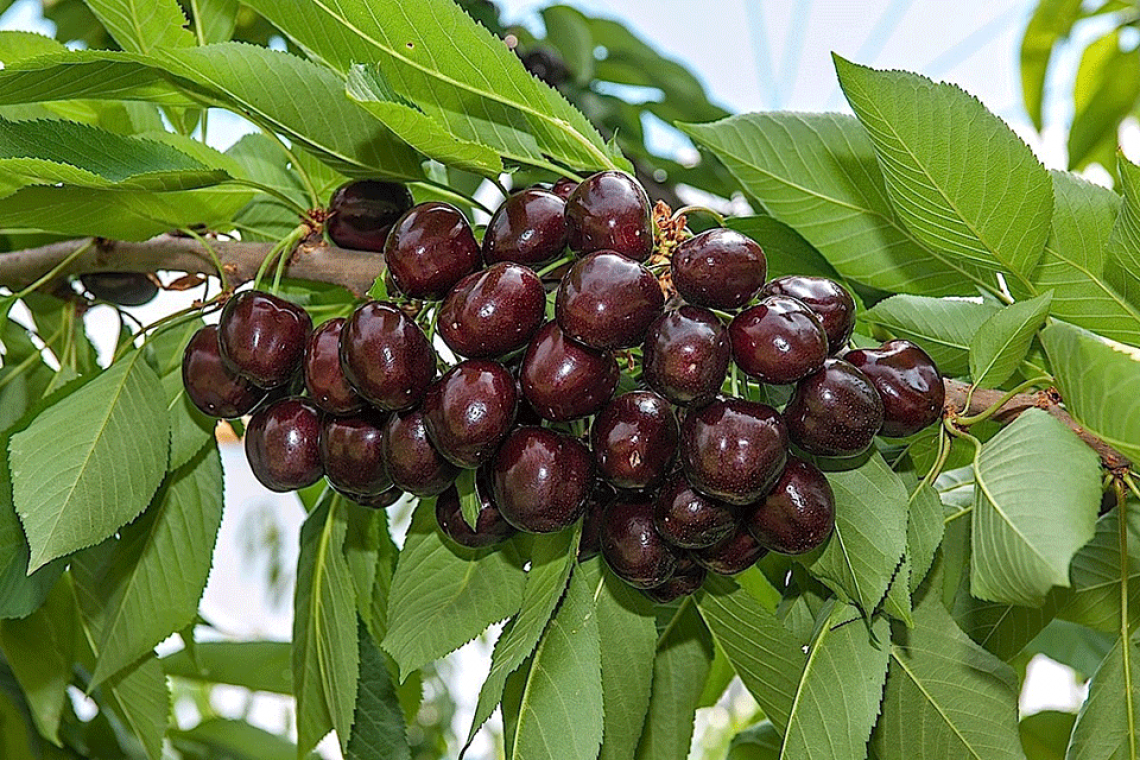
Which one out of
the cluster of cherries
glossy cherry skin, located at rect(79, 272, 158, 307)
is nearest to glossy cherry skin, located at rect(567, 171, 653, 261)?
the cluster of cherries

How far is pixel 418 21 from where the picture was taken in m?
0.59

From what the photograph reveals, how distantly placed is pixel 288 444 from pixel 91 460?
0.13 meters

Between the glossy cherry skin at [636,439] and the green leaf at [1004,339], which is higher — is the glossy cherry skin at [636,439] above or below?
below

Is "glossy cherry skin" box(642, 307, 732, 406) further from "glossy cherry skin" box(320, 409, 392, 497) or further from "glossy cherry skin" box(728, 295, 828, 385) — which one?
"glossy cherry skin" box(320, 409, 392, 497)

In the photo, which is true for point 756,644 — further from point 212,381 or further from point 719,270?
point 212,381

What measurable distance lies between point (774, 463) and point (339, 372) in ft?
0.76

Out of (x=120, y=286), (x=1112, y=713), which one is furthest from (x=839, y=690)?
(x=120, y=286)

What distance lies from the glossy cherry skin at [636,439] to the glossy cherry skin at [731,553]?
0.22 ft

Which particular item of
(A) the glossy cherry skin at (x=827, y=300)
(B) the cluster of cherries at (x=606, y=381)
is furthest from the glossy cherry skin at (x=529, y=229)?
(A) the glossy cherry skin at (x=827, y=300)

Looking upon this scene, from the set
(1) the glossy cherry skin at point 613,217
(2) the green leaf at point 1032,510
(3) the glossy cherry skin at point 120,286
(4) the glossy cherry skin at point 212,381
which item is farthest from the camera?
(3) the glossy cherry skin at point 120,286

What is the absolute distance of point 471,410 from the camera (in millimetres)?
526

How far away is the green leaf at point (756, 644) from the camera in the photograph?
64cm

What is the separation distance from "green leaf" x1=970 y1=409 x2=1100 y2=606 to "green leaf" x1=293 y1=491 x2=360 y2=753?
0.41 m

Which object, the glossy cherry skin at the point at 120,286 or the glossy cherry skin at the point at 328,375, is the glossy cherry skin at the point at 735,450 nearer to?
the glossy cherry skin at the point at 328,375
